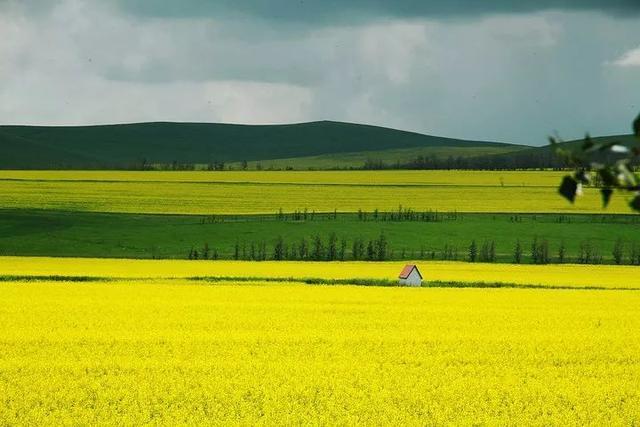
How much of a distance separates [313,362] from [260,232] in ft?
184

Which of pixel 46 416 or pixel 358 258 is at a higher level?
pixel 46 416

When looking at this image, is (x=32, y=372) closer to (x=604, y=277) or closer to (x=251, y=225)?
(x=604, y=277)

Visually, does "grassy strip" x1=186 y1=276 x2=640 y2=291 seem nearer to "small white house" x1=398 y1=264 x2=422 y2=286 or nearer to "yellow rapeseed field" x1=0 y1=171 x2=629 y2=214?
"small white house" x1=398 y1=264 x2=422 y2=286

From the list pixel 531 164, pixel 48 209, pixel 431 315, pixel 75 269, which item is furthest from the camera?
pixel 531 164

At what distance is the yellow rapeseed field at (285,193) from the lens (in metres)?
90.5

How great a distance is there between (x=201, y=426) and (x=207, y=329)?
10347 mm

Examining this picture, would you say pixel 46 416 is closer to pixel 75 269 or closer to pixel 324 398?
pixel 324 398

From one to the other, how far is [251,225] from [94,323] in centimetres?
5299

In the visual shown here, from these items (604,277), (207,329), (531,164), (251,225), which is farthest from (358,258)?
(531,164)

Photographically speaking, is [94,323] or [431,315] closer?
[94,323]

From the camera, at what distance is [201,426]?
41.5ft

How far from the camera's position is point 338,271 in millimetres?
48781

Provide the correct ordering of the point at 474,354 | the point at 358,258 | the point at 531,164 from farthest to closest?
the point at 531,164 < the point at 358,258 < the point at 474,354

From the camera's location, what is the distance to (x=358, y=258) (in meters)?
63.7
